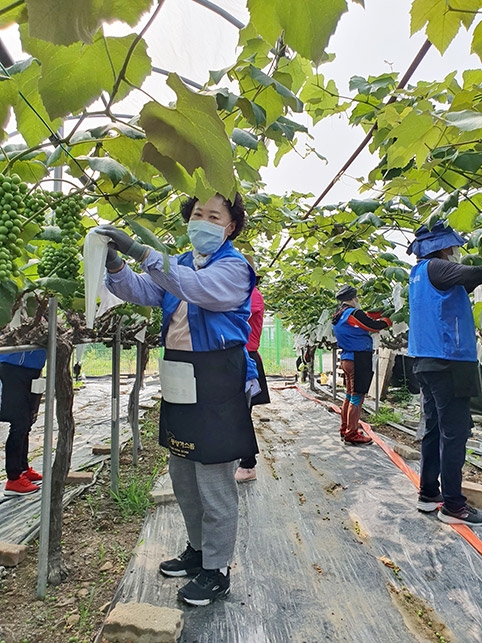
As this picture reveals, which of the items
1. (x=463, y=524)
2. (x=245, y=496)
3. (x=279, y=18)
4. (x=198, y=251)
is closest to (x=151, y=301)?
(x=198, y=251)

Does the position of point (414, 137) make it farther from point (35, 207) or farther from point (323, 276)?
point (323, 276)

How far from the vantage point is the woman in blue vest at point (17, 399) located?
320 cm

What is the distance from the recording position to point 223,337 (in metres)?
1.83

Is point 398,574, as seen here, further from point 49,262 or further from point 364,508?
point 49,262

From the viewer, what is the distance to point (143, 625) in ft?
5.33

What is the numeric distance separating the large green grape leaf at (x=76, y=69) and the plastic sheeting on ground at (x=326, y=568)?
1717 millimetres

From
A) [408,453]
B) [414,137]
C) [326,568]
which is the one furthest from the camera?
[408,453]

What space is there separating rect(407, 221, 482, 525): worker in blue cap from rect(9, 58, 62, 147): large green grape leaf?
213cm

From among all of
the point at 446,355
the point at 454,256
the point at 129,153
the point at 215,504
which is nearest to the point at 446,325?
the point at 446,355

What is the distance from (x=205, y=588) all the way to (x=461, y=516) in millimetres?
1625

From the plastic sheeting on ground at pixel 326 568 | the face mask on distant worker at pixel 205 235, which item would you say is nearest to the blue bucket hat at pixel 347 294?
the plastic sheeting on ground at pixel 326 568

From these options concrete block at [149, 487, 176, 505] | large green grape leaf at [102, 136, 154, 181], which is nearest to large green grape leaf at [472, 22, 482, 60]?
large green grape leaf at [102, 136, 154, 181]

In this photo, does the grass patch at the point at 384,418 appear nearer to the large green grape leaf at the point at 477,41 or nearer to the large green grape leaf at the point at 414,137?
the large green grape leaf at the point at 414,137

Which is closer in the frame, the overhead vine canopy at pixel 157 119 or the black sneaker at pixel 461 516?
the overhead vine canopy at pixel 157 119
